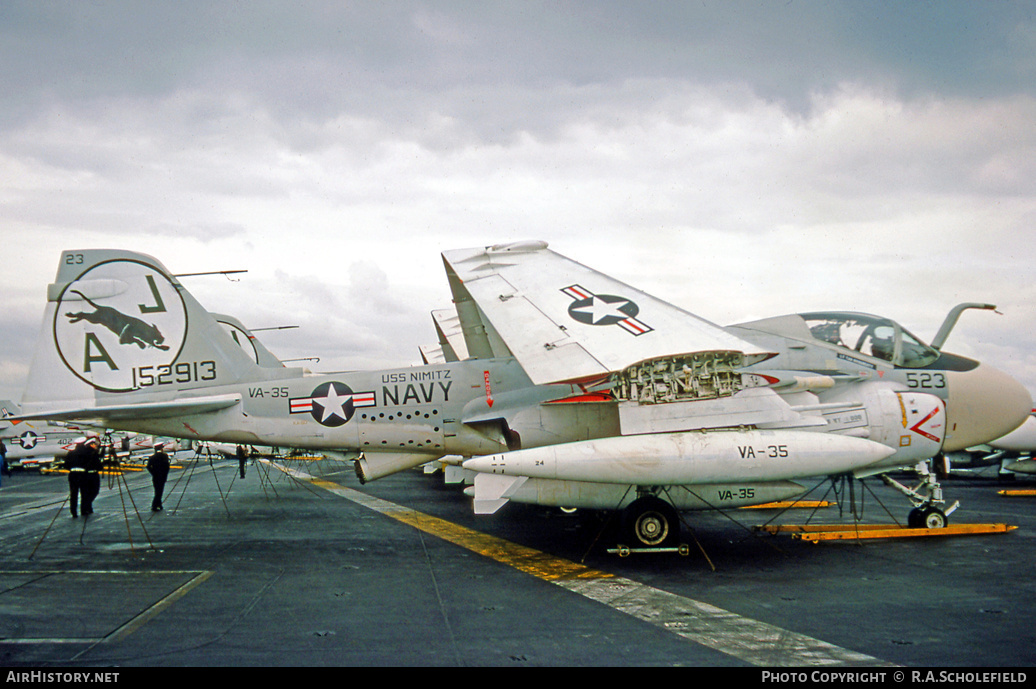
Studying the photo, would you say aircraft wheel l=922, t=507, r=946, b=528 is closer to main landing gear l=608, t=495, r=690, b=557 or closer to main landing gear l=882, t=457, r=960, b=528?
main landing gear l=882, t=457, r=960, b=528

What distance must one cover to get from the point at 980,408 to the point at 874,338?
1.99 metres

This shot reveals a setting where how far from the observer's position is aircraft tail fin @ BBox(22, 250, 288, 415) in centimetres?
1078

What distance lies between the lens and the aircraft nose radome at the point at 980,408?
10.4 metres

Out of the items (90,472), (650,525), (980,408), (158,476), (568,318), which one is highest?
(568,318)

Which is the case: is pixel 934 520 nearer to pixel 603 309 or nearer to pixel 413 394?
pixel 603 309

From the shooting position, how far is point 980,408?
10484 millimetres

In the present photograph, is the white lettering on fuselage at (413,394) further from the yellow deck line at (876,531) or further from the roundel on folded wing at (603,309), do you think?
the yellow deck line at (876,531)

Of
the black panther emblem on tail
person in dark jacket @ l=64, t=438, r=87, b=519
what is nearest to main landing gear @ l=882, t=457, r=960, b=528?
the black panther emblem on tail

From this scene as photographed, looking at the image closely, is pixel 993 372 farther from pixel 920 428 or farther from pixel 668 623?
pixel 668 623

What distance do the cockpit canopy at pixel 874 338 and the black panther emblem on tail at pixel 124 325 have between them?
11.0 m

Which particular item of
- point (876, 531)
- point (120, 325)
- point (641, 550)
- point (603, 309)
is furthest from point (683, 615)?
point (120, 325)

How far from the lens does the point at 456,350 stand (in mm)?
15797

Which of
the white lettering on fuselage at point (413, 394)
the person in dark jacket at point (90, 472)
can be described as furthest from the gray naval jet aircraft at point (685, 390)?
the person in dark jacket at point (90, 472)

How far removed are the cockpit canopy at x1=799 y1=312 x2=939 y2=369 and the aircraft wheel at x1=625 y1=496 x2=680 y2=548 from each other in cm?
393
